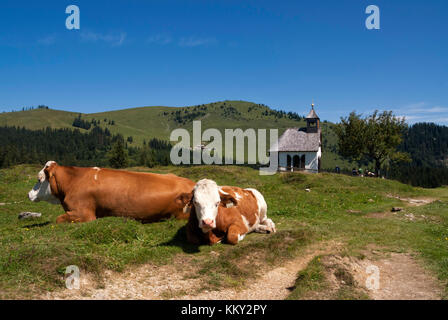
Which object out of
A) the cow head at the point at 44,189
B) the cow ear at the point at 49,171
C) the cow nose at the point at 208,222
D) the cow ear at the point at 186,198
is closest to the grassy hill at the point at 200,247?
the cow nose at the point at 208,222

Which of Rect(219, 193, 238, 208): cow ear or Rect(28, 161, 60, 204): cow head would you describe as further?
Rect(28, 161, 60, 204): cow head

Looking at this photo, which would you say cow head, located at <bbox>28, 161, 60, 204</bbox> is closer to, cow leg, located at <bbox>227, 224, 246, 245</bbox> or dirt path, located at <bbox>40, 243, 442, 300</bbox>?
dirt path, located at <bbox>40, 243, 442, 300</bbox>

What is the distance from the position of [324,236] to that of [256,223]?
2.57 metres

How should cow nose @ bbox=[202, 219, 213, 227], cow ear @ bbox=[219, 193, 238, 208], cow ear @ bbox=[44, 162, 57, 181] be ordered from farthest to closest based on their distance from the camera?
cow ear @ bbox=[44, 162, 57, 181] < cow ear @ bbox=[219, 193, 238, 208] < cow nose @ bbox=[202, 219, 213, 227]

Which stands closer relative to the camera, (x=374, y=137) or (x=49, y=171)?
(x=49, y=171)

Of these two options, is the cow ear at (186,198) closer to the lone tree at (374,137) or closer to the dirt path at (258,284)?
the dirt path at (258,284)

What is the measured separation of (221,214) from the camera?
33.4 feet

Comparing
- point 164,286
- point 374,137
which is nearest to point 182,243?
point 164,286

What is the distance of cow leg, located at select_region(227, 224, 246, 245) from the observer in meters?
9.71

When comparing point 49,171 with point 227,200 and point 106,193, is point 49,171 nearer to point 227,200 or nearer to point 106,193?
point 106,193

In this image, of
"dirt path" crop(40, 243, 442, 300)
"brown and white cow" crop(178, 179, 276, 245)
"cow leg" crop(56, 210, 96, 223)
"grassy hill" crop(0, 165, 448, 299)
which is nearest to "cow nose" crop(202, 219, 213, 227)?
"brown and white cow" crop(178, 179, 276, 245)

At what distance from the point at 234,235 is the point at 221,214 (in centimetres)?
80

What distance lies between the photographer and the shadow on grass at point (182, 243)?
30.6 feet
